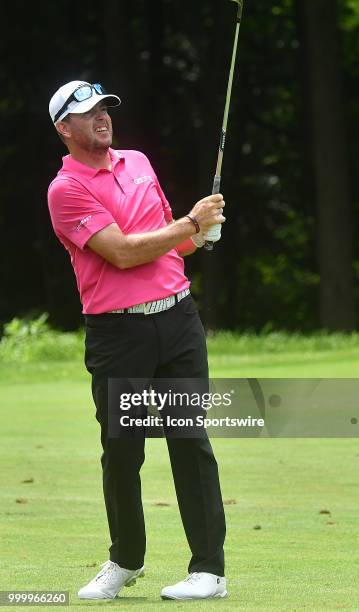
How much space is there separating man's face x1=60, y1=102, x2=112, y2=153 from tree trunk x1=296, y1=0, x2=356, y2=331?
1902 centimetres

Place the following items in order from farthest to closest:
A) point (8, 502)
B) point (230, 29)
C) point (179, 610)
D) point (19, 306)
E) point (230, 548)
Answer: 1. point (19, 306)
2. point (230, 29)
3. point (8, 502)
4. point (230, 548)
5. point (179, 610)

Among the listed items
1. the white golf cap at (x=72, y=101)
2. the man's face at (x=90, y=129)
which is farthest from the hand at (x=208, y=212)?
the white golf cap at (x=72, y=101)

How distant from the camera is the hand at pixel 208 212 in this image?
5.63 meters

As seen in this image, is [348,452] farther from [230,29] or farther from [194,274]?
[194,274]

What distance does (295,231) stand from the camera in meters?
32.3

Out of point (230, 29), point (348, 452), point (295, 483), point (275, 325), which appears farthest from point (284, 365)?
point (275, 325)

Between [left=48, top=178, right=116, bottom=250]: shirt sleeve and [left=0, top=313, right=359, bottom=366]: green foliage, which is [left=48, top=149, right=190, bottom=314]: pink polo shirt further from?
[left=0, top=313, right=359, bottom=366]: green foliage

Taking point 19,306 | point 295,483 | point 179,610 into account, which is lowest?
point 19,306

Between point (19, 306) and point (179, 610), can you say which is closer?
point (179, 610)

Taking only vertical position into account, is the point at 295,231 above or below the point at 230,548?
below

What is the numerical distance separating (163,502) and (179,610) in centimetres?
303

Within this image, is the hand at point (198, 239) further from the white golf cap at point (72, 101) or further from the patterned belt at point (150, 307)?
the white golf cap at point (72, 101)

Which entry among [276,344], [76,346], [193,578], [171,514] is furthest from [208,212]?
[276,344]

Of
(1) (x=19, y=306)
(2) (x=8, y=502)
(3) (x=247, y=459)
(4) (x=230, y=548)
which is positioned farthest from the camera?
(1) (x=19, y=306)
